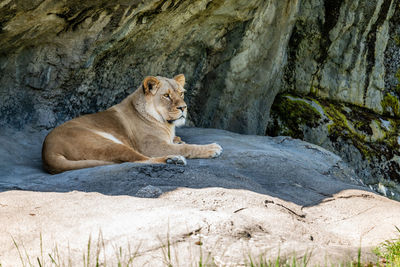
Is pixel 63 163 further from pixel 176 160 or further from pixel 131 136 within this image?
pixel 131 136

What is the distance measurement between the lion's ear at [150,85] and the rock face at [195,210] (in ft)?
4.24

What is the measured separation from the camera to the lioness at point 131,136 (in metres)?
5.47

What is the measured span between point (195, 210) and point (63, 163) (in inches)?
92.7

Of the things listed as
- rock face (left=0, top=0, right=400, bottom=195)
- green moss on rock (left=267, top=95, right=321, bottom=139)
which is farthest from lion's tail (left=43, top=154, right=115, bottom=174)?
green moss on rock (left=267, top=95, right=321, bottom=139)

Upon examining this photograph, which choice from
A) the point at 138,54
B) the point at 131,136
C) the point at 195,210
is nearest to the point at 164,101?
the point at 131,136

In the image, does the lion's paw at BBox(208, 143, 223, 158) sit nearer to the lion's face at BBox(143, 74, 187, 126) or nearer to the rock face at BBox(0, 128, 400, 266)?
the rock face at BBox(0, 128, 400, 266)

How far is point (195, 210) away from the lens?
3395 millimetres

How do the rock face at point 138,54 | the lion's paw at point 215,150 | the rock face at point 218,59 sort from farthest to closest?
the rock face at point 218,59
the rock face at point 138,54
the lion's paw at point 215,150

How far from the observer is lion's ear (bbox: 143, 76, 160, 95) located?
654cm

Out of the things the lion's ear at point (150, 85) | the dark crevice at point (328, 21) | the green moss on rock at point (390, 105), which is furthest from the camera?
the green moss on rock at point (390, 105)

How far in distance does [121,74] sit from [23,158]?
6.61 ft

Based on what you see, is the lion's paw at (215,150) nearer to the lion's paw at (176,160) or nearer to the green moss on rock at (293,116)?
the lion's paw at (176,160)

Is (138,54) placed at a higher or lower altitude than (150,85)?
higher

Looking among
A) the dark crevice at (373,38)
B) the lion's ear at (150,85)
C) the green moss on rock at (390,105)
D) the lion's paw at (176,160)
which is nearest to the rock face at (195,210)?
the lion's paw at (176,160)
